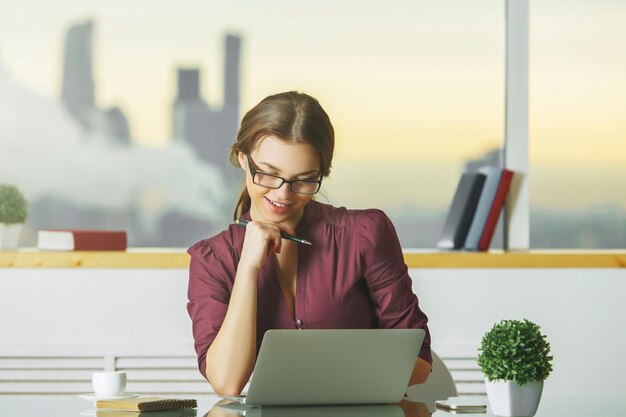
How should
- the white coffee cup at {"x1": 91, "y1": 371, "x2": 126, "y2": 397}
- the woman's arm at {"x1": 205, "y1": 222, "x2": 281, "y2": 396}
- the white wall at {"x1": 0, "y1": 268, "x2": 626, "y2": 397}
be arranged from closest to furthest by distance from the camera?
the white coffee cup at {"x1": 91, "y1": 371, "x2": 126, "y2": 397}
the woman's arm at {"x1": 205, "y1": 222, "x2": 281, "y2": 396}
the white wall at {"x1": 0, "y1": 268, "x2": 626, "y2": 397}

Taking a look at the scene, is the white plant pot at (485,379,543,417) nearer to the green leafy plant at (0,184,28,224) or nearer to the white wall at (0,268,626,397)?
the white wall at (0,268,626,397)

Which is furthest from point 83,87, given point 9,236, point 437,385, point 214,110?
point 437,385

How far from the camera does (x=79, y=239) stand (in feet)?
11.8

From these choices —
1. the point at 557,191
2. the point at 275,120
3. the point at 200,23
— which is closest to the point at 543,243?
the point at 557,191

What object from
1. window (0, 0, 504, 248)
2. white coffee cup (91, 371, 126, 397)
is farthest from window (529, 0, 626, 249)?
white coffee cup (91, 371, 126, 397)

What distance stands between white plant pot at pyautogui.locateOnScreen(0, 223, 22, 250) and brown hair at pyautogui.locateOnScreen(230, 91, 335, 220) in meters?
1.54

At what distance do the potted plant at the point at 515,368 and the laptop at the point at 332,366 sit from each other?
0.48 ft

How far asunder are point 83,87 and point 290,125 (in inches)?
69.2

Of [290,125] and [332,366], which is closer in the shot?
[332,366]

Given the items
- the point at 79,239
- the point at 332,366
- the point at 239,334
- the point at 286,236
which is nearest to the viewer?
the point at 332,366

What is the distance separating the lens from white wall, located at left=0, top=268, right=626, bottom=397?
3518 mm

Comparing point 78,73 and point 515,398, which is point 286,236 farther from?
point 78,73

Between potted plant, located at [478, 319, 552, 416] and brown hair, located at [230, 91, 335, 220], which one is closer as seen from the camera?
potted plant, located at [478, 319, 552, 416]

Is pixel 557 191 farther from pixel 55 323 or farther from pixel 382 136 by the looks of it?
pixel 55 323
